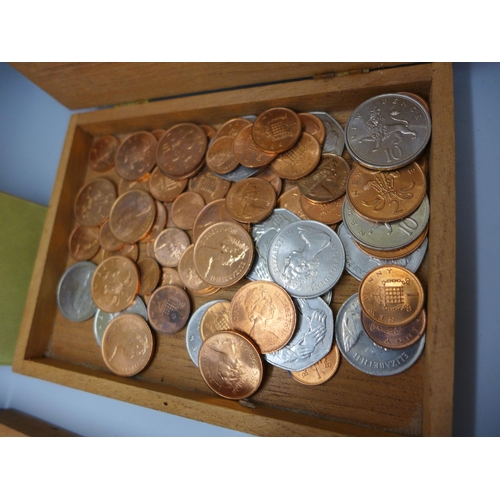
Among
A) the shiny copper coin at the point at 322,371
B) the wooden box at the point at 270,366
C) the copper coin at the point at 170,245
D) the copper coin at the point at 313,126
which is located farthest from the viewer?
the copper coin at the point at 170,245

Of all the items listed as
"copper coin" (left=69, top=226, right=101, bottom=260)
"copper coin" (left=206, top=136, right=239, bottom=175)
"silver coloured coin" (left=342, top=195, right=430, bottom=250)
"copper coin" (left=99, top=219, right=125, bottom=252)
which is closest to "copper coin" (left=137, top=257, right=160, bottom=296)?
"copper coin" (left=99, top=219, right=125, bottom=252)

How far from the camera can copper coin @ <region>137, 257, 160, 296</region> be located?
1.03 m

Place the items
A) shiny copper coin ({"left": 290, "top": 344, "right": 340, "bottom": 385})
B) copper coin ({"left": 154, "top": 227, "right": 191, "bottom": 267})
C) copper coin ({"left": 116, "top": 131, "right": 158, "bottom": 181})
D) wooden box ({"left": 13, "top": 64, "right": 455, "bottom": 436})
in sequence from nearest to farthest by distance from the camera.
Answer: wooden box ({"left": 13, "top": 64, "right": 455, "bottom": 436}) → shiny copper coin ({"left": 290, "top": 344, "right": 340, "bottom": 385}) → copper coin ({"left": 154, "top": 227, "right": 191, "bottom": 267}) → copper coin ({"left": 116, "top": 131, "right": 158, "bottom": 181})

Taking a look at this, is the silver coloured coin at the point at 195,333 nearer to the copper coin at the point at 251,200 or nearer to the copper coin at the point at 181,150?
the copper coin at the point at 251,200

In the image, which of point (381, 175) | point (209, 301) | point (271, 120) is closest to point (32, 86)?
point (271, 120)

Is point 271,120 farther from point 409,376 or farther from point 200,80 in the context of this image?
point 409,376

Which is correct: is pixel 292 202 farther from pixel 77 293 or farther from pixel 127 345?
pixel 77 293

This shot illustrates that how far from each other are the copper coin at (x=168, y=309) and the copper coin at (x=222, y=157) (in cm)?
36

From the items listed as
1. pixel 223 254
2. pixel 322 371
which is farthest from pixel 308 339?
pixel 223 254

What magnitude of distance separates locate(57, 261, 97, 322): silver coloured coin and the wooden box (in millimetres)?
34

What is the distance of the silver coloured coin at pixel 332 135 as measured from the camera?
902 millimetres

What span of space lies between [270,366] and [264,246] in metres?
0.30

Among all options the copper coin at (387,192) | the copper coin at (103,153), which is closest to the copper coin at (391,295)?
the copper coin at (387,192)

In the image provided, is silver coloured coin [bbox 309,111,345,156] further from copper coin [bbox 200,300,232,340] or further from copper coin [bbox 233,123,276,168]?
copper coin [bbox 200,300,232,340]
